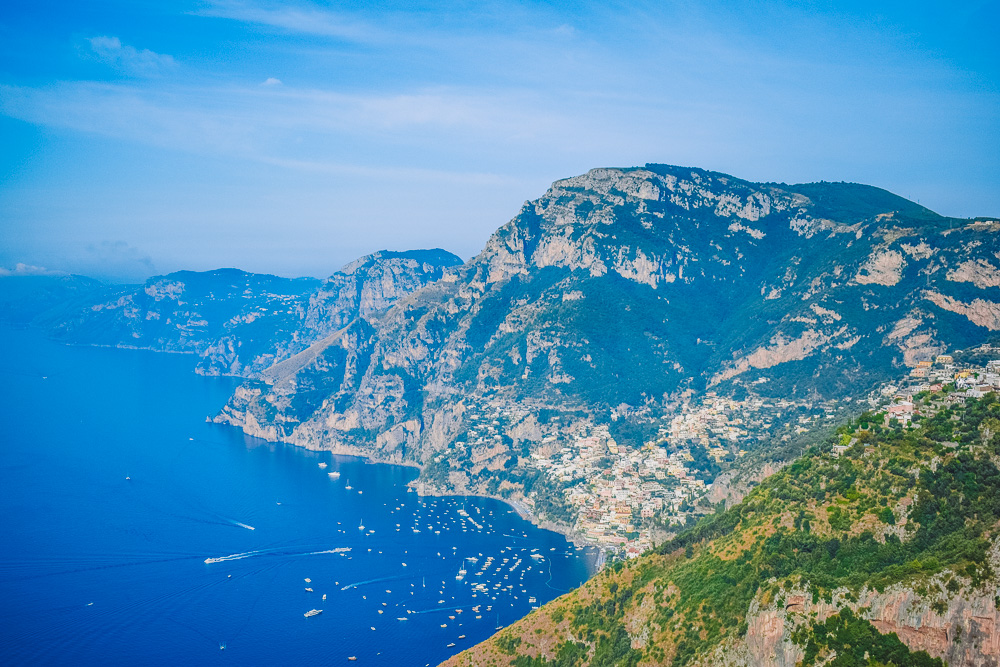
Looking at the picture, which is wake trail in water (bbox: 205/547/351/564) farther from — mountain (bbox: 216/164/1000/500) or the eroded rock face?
the eroded rock face

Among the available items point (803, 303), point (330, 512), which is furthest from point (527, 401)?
point (803, 303)

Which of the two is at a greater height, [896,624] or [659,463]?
[896,624]

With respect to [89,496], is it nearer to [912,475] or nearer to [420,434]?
[420,434]

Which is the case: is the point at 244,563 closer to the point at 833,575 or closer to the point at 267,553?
the point at 267,553

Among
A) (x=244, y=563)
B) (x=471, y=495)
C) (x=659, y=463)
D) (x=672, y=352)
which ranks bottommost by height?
(x=244, y=563)

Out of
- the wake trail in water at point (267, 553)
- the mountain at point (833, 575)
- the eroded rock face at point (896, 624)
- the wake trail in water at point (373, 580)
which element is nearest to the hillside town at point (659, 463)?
the wake trail in water at point (373, 580)

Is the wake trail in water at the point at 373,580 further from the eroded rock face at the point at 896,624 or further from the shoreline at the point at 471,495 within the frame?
the eroded rock face at the point at 896,624

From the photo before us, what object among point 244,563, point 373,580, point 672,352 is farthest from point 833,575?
point 672,352

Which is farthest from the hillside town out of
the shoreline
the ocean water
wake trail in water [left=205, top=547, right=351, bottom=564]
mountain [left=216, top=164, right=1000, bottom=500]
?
wake trail in water [left=205, top=547, right=351, bottom=564]
